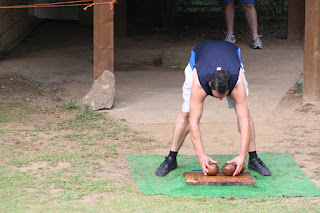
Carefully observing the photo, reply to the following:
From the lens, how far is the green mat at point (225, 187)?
4250 mm

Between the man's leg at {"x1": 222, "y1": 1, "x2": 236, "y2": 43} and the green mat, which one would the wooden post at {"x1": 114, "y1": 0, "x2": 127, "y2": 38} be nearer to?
the man's leg at {"x1": 222, "y1": 1, "x2": 236, "y2": 43}

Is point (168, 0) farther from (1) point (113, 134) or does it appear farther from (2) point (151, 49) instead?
(1) point (113, 134)

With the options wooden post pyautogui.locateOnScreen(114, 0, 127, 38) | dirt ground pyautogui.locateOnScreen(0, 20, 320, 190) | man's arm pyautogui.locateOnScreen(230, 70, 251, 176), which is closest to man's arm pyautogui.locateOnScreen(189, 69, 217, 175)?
man's arm pyautogui.locateOnScreen(230, 70, 251, 176)

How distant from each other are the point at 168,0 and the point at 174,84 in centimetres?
392

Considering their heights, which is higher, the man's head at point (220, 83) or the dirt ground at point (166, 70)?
the man's head at point (220, 83)

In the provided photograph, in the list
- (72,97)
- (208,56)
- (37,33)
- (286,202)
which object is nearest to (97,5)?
(72,97)

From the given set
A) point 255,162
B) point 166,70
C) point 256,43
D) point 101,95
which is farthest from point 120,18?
point 255,162

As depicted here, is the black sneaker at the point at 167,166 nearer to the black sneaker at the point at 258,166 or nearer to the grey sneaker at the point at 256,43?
the black sneaker at the point at 258,166

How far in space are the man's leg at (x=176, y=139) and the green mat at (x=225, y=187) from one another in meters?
0.05

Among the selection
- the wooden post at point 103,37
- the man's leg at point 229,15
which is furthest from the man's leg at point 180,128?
the man's leg at point 229,15

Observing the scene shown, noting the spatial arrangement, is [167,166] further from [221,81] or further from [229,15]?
[229,15]

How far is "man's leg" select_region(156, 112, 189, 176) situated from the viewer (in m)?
4.68

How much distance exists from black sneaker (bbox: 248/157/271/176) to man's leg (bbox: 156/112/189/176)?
1.99 ft

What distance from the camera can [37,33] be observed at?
429 inches
